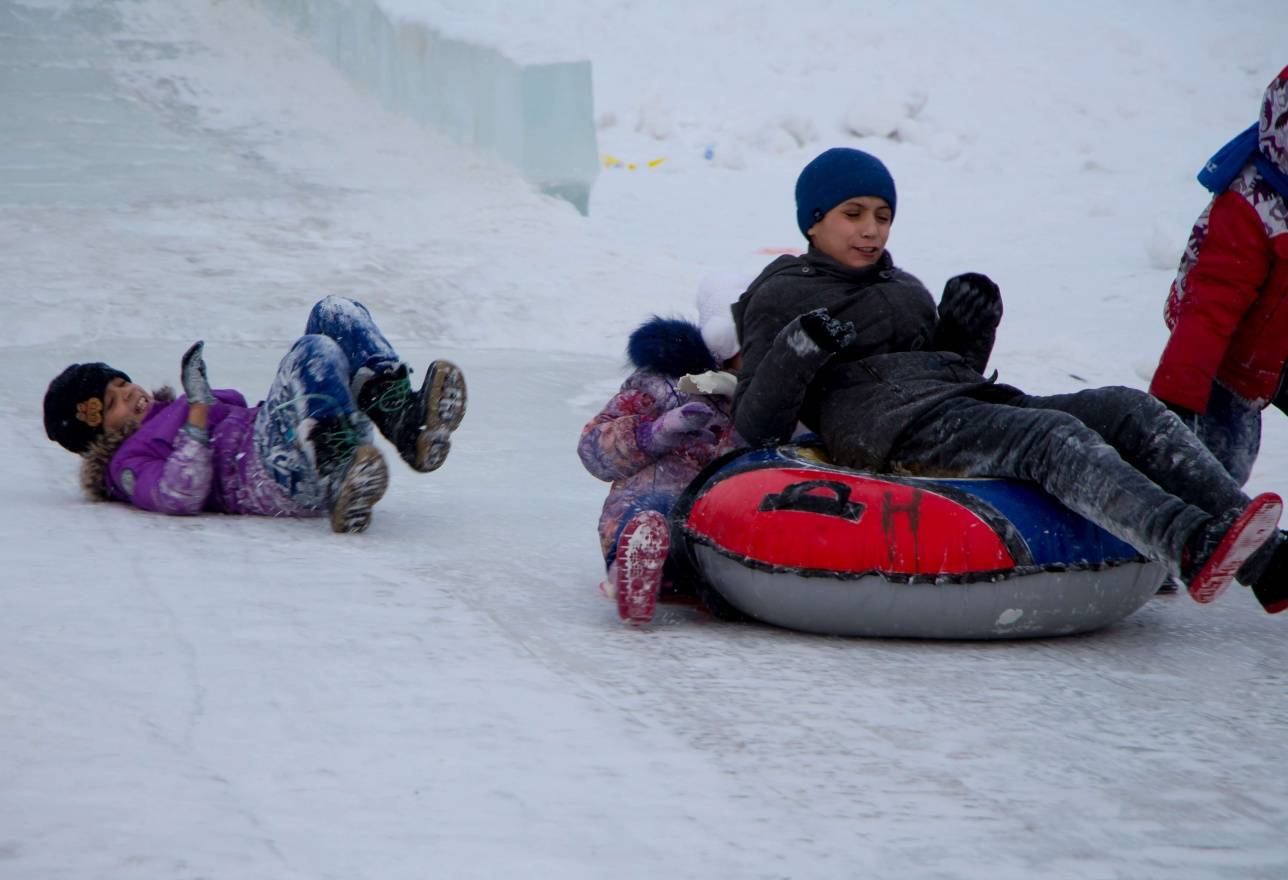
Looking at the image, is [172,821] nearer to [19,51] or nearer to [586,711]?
[586,711]

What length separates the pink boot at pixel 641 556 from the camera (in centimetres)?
249

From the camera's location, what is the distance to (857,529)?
8.09ft

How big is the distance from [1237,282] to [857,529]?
112 centimetres

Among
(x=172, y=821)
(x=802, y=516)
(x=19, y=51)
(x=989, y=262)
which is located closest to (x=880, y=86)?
(x=989, y=262)

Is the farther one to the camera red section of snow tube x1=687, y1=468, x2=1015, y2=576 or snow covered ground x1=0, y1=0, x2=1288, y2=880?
red section of snow tube x1=687, y1=468, x2=1015, y2=576

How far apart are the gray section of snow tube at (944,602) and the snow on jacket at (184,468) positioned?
1289 millimetres

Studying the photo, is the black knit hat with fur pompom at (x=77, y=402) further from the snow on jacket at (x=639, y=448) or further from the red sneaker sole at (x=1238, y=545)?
the red sneaker sole at (x=1238, y=545)

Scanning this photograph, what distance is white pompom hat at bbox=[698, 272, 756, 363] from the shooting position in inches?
118

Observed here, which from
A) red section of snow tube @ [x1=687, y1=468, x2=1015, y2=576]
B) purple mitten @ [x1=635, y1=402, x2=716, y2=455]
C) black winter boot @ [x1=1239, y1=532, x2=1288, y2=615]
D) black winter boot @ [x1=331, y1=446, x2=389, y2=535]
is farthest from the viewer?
black winter boot @ [x1=331, y1=446, x2=389, y2=535]

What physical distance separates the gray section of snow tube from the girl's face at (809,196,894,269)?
70cm

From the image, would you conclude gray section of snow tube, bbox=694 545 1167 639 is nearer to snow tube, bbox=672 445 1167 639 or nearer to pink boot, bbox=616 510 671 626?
snow tube, bbox=672 445 1167 639

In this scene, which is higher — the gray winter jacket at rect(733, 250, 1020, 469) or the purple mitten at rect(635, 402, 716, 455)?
the gray winter jacket at rect(733, 250, 1020, 469)

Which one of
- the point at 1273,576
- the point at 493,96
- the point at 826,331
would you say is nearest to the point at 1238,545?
the point at 1273,576

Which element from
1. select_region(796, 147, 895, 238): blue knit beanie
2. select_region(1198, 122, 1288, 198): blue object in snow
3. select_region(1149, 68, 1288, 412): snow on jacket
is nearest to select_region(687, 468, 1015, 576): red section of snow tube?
select_region(796, 147, 895, 238): blue knit beanie
